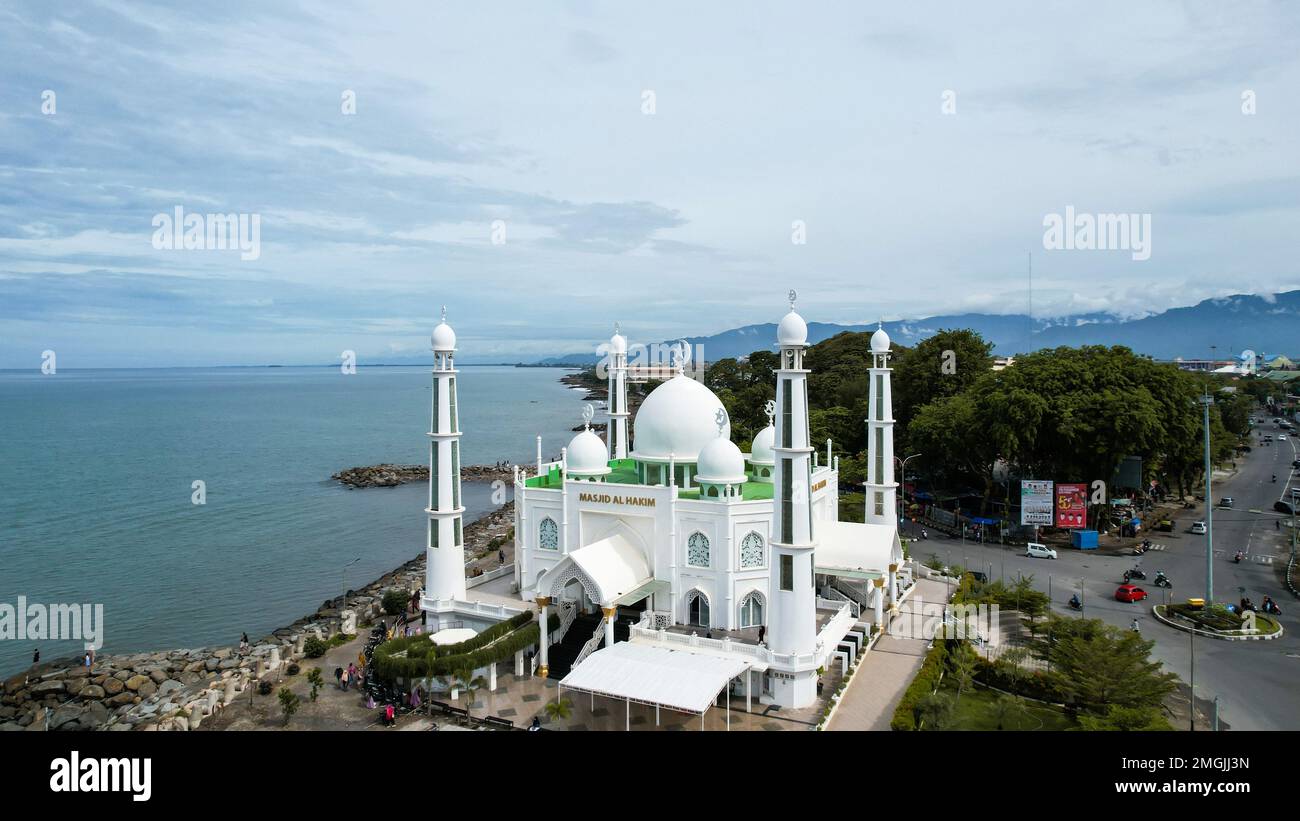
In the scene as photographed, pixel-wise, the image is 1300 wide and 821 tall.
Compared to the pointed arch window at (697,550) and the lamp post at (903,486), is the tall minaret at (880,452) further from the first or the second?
the lamp post at (903,486)

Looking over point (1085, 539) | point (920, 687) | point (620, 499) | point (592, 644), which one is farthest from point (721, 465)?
point (1085, 539)

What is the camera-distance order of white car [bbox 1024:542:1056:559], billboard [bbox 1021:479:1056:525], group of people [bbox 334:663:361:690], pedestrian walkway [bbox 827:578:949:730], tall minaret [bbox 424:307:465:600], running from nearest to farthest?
pedestrian walkway [bbox 827:578:949:730]
group of people [bbox 334:663:361:690]
tall minaret [bbox 424:307:465:600]
white car [bbox 1024:542:1056:559]
billboard [bbox 1021:479:1056:525]

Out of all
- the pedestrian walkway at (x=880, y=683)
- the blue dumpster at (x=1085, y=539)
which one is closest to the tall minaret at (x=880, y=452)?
the pedestrian walkway at (x=880, y=683)

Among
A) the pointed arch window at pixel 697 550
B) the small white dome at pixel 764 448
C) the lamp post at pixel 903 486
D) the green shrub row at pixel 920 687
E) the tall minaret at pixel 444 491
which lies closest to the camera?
the green shrub row at pixel 920 687

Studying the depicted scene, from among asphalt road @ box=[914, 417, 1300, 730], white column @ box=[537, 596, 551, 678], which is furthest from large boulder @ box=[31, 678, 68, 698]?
asphalt road @ box=[914, 417, 1300, 730]

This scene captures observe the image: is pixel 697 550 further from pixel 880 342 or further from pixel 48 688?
pixel 48 688

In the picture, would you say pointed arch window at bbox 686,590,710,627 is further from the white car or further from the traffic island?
the white car
